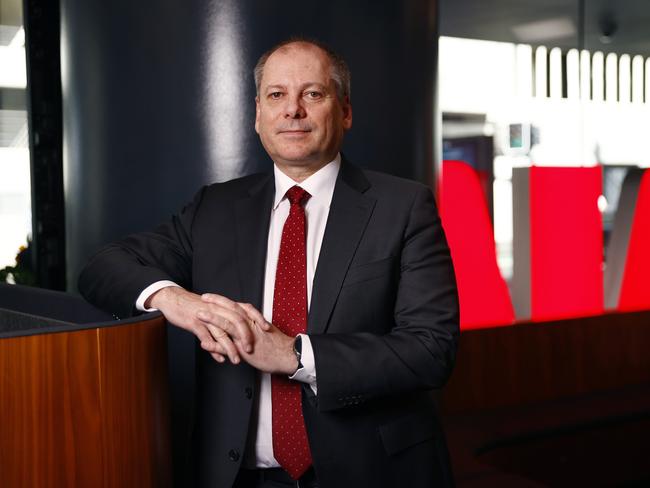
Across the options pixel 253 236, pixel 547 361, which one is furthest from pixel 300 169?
pixel 547 361

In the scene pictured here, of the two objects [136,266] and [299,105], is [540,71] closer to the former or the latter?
[299,105]

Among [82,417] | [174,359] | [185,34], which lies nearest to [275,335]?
[82,417]

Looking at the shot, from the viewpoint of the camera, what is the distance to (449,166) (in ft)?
15.0

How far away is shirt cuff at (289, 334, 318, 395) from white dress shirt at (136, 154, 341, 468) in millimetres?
15

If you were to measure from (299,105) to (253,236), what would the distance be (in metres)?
0.31

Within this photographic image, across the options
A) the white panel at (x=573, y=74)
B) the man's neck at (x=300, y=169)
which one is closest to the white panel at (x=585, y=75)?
the white panel at (x=573, y=74)

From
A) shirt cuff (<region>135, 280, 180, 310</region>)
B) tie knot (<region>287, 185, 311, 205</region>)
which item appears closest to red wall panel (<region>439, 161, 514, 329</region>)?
tie knot (<region>287, 185, 311, 205</region>)

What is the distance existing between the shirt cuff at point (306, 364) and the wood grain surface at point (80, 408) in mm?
327

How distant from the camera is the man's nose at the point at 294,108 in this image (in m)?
1.80

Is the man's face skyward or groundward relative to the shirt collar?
skyward

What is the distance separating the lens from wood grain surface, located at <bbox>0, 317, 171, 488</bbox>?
4.94ft

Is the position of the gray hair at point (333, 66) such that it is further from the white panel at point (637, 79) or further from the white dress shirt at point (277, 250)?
the white panel at point (637, 79)

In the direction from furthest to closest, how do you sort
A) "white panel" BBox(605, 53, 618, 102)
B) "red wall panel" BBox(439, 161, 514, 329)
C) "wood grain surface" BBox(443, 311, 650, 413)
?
"white panel" BBox(605, 53, 618, 102) < "wood grain surface" BBox(443, 311, 650, 413) < "red wall panel" BBox(439, 161, 514, 329)

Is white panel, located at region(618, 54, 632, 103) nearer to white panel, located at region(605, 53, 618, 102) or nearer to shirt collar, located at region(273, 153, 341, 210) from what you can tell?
white panel, located at region(605, 53, 618, 102)
